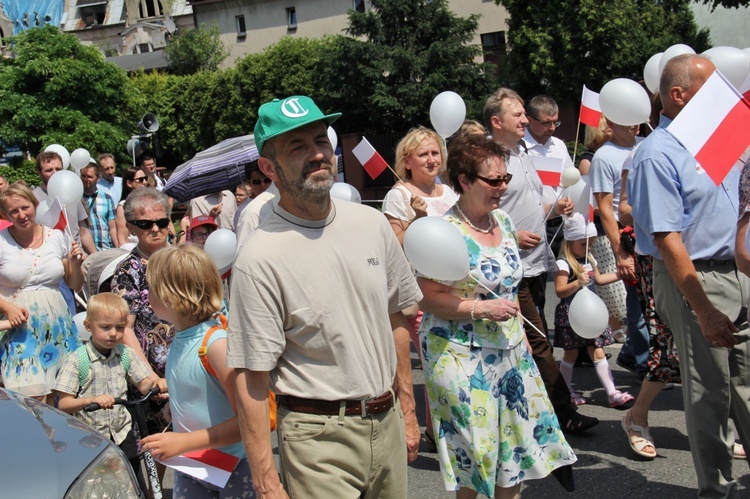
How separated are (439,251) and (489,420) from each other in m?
0.79

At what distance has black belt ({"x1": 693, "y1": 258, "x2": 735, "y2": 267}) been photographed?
12.4ft

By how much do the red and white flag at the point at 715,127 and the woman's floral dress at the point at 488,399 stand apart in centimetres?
95

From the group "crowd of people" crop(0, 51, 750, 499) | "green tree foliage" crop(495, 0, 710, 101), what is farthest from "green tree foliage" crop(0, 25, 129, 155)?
"crowd of people" crop(0, 51, 750, 499)

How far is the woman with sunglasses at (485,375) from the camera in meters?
3.71

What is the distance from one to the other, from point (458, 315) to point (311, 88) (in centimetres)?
3683

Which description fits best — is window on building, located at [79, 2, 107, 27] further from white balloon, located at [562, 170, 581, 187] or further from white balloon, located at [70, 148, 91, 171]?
white balloon, located at [562, 170, 581, 187]

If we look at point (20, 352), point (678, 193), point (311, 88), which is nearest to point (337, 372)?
point (678, 193)

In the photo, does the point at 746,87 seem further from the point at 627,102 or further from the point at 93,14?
the point at 93,14

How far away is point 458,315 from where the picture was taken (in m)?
3.75

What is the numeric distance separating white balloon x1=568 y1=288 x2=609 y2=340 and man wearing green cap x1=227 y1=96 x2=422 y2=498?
225 cm

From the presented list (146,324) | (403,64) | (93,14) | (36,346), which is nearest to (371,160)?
(146,324)

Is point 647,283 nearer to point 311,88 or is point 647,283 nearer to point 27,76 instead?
point 27,76

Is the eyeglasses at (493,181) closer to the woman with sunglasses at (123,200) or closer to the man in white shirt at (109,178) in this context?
the woman with sunglasses at (123,200)

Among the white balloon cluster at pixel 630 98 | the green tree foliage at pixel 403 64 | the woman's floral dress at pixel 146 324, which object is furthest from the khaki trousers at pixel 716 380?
the green tree foliage at pixel 403 64
